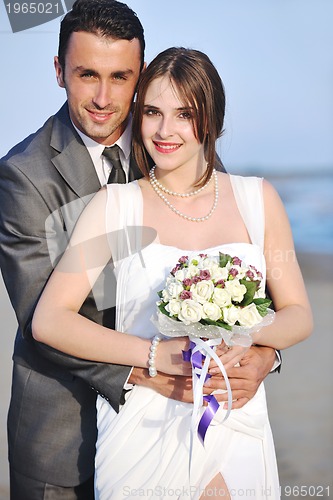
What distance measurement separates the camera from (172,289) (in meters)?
2.92

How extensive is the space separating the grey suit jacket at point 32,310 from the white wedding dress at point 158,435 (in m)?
0.15

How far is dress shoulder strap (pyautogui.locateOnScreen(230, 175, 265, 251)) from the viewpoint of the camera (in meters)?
3.40

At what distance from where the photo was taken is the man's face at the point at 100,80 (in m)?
3.56

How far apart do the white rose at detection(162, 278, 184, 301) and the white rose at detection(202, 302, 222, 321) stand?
116 millimetres

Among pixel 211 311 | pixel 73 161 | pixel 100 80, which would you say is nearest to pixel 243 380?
pixel 211 311

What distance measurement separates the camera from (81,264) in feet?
10.6

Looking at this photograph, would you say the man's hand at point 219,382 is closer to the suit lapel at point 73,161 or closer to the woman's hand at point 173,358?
the woman's hand at point 173,358

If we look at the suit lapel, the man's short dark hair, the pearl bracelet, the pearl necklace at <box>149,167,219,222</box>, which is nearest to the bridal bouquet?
the pearl bracelet

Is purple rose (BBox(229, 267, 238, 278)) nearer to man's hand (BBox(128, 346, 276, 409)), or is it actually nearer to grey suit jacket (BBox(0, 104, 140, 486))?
man's hand (BBox(128, 346, 276, 409))


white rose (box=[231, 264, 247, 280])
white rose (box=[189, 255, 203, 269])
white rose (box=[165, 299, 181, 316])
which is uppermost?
white rose (box=[189, 255, 203, 269])

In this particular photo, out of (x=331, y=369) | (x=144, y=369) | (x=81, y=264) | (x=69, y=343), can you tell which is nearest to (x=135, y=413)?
(x=144, y=369)

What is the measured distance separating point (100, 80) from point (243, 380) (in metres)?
1.48

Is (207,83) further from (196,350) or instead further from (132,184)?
(196,350)

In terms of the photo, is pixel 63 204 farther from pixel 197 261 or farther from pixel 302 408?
pixel 302 408
